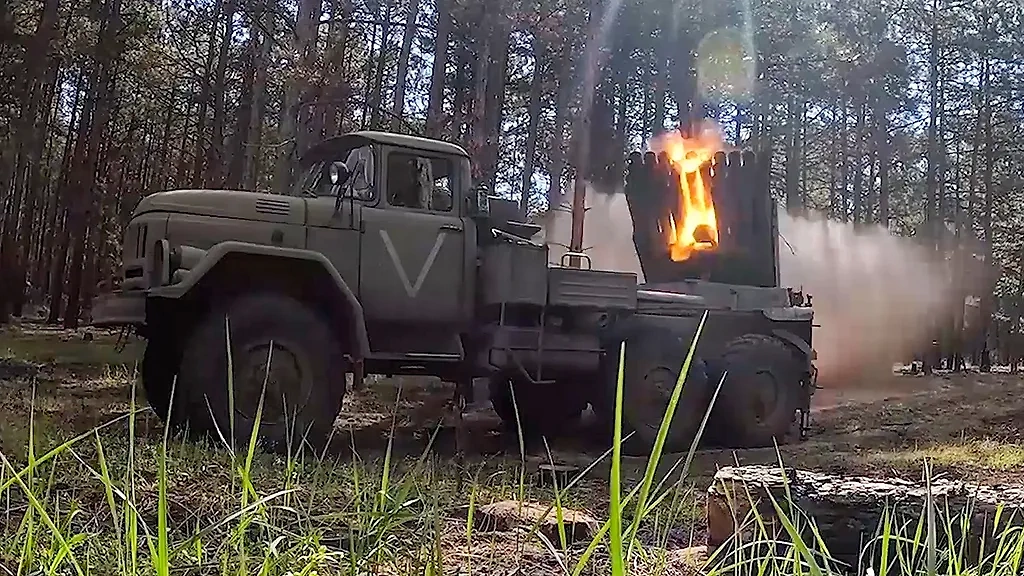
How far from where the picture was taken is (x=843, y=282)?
1856 centimetres

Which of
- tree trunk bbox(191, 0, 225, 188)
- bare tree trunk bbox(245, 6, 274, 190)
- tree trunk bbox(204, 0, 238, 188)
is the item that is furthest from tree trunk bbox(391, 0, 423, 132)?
tree trunk bbox(191, 0, 225, 188)

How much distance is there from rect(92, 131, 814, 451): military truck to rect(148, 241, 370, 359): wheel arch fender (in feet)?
0.05

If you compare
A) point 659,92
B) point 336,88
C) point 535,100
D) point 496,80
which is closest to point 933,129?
point 659,92

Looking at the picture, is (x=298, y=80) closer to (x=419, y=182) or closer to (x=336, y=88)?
(x=336, y=88)

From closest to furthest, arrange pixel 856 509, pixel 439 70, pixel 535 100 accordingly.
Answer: pixel 856 509 → pixel 439 70 → pixel 535 100

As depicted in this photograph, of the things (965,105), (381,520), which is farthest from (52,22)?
(965,105)

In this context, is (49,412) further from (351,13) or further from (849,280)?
(849,280)

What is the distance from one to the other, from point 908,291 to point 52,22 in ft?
56.1

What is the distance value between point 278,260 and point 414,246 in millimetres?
1044

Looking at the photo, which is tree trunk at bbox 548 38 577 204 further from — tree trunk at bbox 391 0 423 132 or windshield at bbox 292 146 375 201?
windshield at bbox 292 146 375 201

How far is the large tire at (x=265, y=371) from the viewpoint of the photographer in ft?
19.7

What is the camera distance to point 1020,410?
11.0 meters

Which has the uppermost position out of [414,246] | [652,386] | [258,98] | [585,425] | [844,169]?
[844,169]

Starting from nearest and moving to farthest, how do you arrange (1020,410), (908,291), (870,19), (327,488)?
1. (327,488)
2. (1020,410)
3. (908,291)
4. (870,19)
